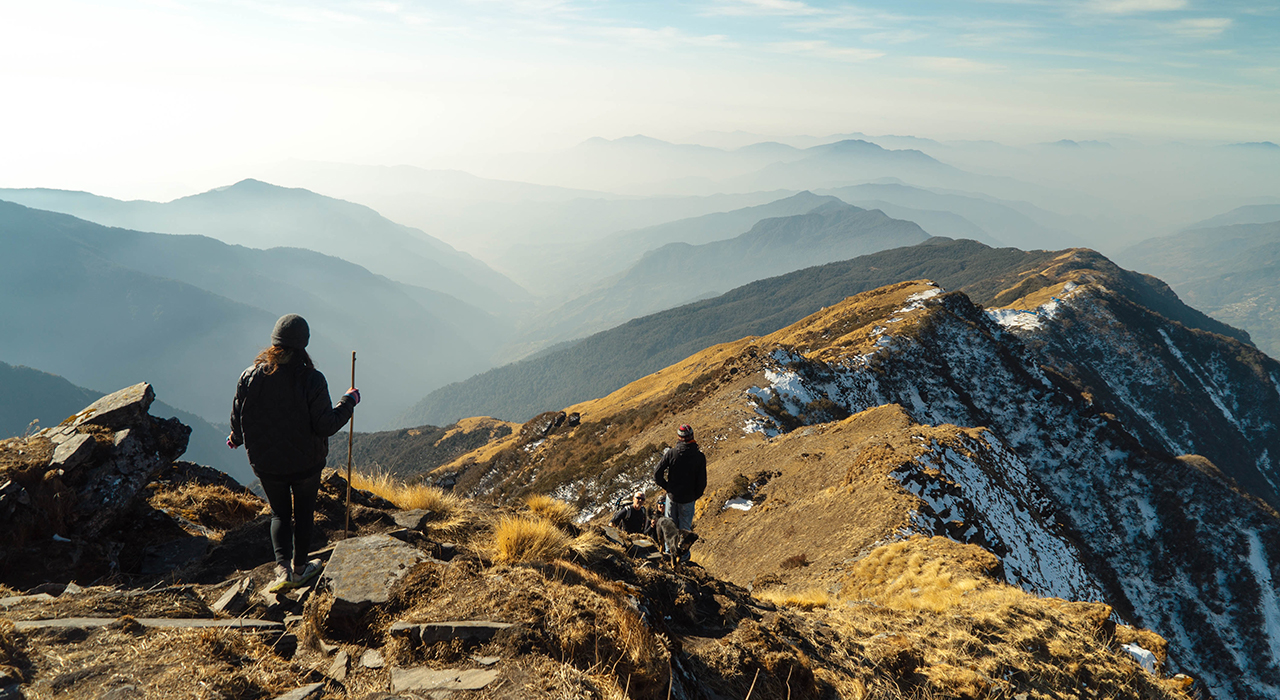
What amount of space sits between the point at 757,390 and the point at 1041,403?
1041 inches

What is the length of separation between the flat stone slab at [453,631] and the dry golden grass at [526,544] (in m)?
1.36

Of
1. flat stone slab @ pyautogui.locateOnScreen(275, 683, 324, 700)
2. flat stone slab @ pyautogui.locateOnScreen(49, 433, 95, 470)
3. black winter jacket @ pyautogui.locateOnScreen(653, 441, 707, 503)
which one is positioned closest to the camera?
flat stone slab @ pyautogui.locateOnScreen(275, 683, 324, 700)

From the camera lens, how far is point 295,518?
605 centimetres

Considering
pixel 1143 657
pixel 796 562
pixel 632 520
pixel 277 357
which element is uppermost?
pixel 277 357

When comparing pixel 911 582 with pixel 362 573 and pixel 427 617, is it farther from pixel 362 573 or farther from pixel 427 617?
pixel 362 573

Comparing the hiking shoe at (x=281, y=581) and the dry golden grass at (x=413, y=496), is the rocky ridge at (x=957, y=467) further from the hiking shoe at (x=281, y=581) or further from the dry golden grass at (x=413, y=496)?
the hiking shoe at (x=281, y=581)

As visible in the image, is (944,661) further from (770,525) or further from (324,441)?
(770,525)

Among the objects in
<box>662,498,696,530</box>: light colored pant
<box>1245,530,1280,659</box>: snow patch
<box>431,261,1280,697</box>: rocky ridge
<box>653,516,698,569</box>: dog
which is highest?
<box>653,516,698,569</box>: dog

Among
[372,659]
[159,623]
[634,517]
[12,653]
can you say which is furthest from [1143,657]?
[12,653]

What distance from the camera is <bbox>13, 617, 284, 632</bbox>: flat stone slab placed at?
409cm

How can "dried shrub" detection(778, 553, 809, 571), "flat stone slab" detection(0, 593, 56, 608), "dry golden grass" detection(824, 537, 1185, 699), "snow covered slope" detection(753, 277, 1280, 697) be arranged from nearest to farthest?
1. "flat stone slab" detection(0, 593, 56, 608)
2. "dry golden grass" detection(824, 537, 1185, 699)
3. "dried shrub" detection(778, 553, 809, 571)
4. "snow covered slope" detection(753, 277, 1280, 697)

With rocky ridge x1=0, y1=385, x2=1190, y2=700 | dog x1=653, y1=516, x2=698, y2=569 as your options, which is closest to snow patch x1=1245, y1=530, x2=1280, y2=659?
rocky ridge x1=0, y1=385, x2=1190, y2=700

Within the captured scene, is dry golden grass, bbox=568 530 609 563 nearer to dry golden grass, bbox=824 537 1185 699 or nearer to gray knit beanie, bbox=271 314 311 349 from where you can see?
dry golden grass, bbox=824 537 1185 699

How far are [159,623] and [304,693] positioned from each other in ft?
5.92
